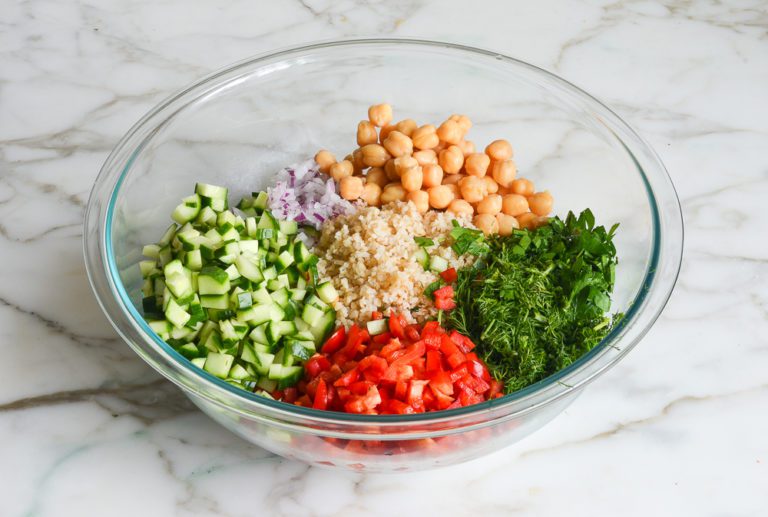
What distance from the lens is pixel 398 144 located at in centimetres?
236

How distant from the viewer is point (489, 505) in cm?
196

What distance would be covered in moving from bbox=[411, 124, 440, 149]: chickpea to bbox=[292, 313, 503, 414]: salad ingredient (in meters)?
0.59

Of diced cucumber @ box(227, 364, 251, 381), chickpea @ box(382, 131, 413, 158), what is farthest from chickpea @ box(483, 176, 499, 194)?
diced cucumber @ box(227, 364, 251, 381)

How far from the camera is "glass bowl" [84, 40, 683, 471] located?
168cm

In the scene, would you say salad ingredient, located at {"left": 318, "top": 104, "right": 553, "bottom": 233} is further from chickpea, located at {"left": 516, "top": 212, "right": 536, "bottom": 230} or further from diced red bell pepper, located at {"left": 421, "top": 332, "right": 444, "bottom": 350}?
diced red bell pepper, located at {"left": 421, "top": 332, "right": 444, "bottom": 350}

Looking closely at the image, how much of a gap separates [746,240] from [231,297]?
154 cm

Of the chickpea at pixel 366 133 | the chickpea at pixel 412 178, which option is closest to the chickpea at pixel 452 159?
the chickpea at pixel 412 178

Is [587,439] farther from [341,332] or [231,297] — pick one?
[231,297]

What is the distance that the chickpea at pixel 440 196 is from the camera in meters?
2.33

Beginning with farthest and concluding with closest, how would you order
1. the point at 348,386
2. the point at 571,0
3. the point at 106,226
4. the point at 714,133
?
1. the point at 571,0
2. the point at 714,133
3. the point at 106,226
4. the point at 348,386

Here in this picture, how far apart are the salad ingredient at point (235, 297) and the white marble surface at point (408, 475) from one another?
0.83ft

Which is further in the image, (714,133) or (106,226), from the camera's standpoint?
(714,133)

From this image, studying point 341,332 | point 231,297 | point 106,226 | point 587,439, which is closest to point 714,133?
point 587,439

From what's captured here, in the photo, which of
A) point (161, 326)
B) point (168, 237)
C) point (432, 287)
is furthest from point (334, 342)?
point (168, 237)
